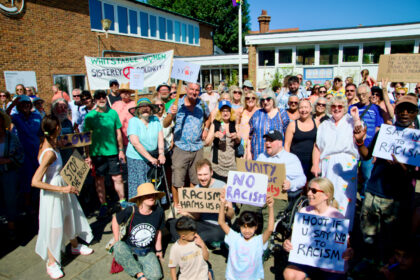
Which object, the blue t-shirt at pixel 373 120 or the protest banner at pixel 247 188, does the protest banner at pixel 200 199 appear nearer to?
the protest banner at pixel 247 188

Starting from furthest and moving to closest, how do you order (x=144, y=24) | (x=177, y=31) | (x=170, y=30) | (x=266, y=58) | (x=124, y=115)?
(x=177, y=31)
(x=170, y=30)
(x=144, y=24)
(x=266, y=58)
(x=124, y=115)

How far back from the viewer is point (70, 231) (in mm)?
3658

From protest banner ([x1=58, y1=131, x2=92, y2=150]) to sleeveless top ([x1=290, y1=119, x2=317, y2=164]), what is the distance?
10.3 ft

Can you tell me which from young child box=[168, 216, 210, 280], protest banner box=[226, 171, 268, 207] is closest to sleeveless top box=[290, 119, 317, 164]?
protest banner box=[226, 171, 268, 207]

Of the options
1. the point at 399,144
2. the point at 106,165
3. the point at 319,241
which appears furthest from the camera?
the point at 106,165

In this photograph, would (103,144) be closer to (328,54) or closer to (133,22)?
(328,54)

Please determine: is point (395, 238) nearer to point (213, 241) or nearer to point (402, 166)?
point (402, 166)

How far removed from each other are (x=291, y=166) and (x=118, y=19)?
64.0 ft

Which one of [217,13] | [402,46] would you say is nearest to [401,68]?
[402,46]

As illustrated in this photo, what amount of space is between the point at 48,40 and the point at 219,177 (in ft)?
47.5

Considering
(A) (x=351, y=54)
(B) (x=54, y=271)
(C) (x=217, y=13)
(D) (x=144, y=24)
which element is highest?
(C) (x=217, y=13)

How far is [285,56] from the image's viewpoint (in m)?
19.6

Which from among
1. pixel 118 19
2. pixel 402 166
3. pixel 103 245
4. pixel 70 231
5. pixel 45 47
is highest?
pixel 118 19

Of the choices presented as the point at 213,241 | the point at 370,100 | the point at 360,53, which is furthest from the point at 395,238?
the point at 360,53
